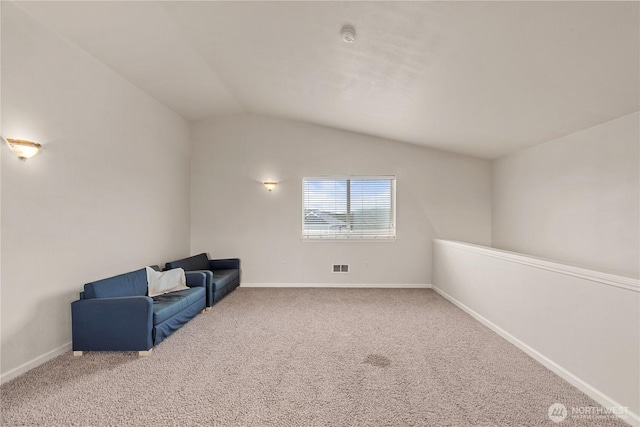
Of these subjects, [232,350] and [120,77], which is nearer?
[232,350]

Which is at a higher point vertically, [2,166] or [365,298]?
[2,166]

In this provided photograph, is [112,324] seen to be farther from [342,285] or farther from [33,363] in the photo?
[342,285]

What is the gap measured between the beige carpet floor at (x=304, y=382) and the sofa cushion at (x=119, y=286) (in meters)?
0.62

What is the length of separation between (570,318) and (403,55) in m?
2.77

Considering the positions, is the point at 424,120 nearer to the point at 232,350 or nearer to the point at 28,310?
the point at 232,350

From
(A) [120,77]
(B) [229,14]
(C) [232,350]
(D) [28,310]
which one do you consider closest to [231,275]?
(C) [232,350]

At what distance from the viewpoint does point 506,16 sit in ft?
6.68

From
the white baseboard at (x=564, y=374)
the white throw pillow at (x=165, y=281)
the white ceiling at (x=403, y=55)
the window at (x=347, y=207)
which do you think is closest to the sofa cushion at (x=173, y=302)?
the white throw pillow at (x=165, y=281)

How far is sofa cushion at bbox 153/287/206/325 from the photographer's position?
3.07 metres

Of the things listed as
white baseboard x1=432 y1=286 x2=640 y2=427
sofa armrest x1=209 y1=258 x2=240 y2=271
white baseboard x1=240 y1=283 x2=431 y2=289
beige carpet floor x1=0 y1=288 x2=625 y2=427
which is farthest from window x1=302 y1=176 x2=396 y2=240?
white baseboard x1=432 y1=286 x2=640 y2=427

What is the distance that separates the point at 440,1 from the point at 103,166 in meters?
3.91

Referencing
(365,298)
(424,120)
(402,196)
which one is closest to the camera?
(424,120)

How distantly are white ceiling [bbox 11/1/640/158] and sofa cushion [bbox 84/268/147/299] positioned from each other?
8.50ft

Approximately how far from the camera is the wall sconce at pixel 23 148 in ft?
8.07
